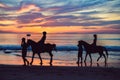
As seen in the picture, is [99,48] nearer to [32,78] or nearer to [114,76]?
[114,76]

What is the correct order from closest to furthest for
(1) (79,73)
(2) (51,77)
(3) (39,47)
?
(2) (51,77)
(1) (79,73)
(3) (39,47)

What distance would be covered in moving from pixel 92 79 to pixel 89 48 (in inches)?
349

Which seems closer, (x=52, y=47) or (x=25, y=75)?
(x=25, y=75)

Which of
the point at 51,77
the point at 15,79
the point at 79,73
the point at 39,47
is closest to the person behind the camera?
the point at 15,79

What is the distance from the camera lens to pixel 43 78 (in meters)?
15.2

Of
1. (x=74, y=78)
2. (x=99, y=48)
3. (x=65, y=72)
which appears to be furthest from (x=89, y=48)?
(x=74, y=78)

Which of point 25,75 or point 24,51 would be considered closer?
point 25,75

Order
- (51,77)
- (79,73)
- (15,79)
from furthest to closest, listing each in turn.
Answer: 1. (79,73)
2. (51,77)
3. (15,79)

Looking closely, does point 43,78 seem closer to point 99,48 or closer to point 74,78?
point 74,78

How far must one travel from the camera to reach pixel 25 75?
16.0 meters

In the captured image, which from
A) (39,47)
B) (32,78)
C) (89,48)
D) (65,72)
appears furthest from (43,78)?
(89,48)

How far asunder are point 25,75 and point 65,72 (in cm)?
253

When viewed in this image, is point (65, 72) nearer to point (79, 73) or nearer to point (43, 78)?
point (79, 73)

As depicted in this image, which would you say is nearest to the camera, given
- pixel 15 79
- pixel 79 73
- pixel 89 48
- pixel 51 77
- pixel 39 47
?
pixel 15 79
